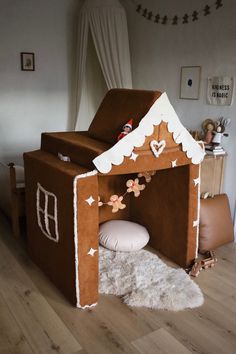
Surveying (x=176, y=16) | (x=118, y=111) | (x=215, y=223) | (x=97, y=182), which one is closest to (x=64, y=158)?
(x=97, y=182)

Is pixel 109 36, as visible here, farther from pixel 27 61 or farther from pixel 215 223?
pixel 215 223

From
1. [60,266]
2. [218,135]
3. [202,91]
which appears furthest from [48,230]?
[202,91]

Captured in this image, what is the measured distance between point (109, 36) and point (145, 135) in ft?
6.98

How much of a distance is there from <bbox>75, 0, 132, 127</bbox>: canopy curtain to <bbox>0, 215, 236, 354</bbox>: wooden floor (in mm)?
2379

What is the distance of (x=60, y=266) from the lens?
2266 millimetres

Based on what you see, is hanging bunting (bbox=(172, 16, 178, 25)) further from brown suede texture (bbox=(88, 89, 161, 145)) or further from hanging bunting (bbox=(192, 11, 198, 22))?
brown suede texture (bbox=(88, 89, 161, 145))

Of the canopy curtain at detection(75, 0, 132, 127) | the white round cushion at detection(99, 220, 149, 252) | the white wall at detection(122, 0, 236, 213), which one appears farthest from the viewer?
the canopy curtain at detection(75, 0, 132, 127)

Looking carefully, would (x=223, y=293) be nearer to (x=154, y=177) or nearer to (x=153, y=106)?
(x=154, y=177)

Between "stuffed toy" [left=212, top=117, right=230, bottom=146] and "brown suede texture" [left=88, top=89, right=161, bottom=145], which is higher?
"brown suede texture" [left=88, top=89, right=161, bottom=145]

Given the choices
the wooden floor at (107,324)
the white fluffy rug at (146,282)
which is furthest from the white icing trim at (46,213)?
the white fluffy rug at (146,282)

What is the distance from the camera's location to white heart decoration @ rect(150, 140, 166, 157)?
2.16m

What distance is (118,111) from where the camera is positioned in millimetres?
2352

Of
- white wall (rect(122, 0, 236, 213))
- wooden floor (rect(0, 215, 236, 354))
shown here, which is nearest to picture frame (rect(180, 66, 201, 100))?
white wall (rect(122, 0, 236, 213))

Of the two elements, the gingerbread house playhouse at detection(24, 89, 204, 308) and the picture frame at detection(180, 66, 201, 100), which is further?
the picture frame at detection(180, 66, 201, 100)
